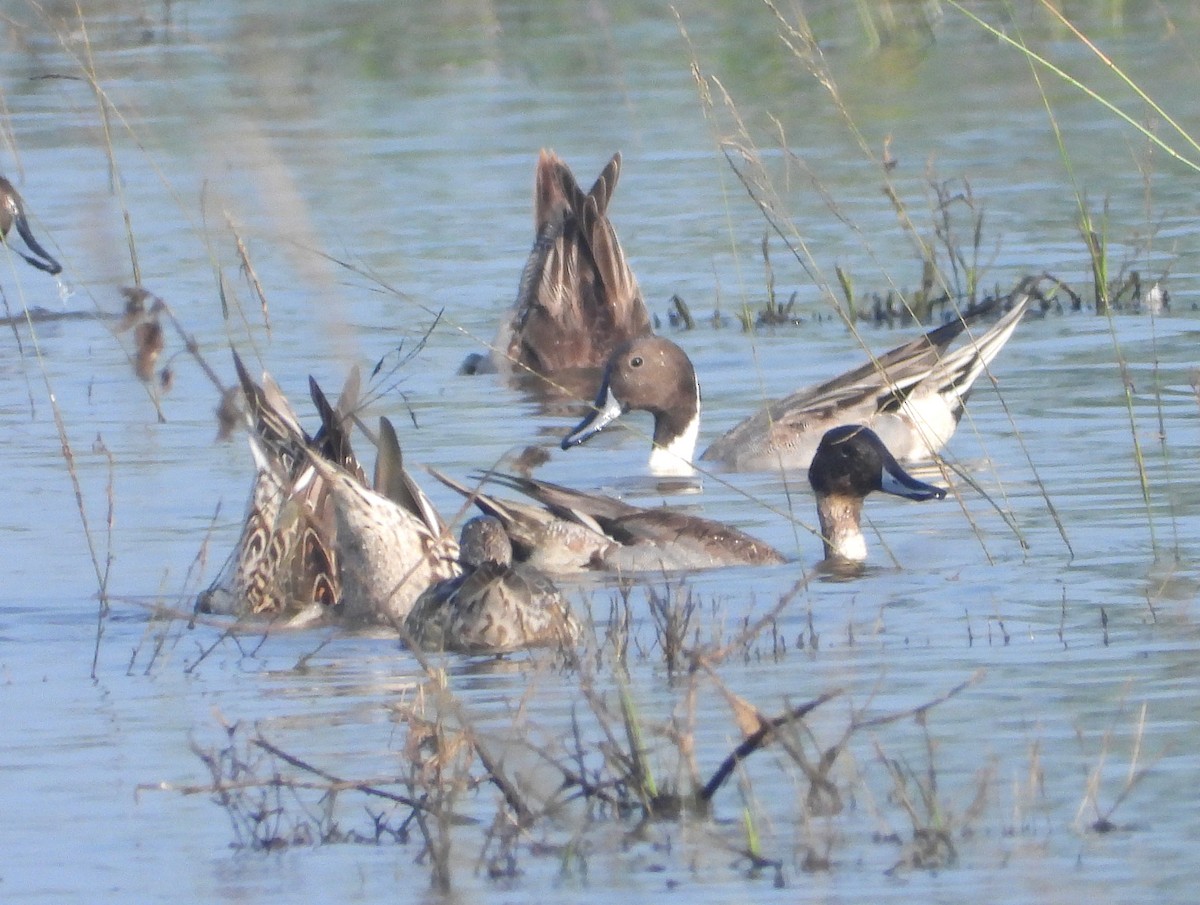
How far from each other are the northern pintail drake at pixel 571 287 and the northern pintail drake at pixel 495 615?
5.26 metres

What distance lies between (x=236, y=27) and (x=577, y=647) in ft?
45.9

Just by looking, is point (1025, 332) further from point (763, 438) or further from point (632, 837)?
point (632, 837)

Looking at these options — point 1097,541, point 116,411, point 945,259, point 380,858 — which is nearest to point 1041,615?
point 1097,541

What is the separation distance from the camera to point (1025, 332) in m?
11.1

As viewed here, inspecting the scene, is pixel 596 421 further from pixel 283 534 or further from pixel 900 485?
pixel 283 534

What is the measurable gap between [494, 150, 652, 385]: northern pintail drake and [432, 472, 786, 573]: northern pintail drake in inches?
154

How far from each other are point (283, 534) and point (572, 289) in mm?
5450

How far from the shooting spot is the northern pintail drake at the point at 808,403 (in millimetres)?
9219

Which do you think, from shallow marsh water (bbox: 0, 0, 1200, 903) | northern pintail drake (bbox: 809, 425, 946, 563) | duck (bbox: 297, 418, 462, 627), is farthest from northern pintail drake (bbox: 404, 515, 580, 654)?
northern pintail drake (bbox: 809, 425, 946, 563)

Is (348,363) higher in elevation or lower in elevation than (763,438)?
higher

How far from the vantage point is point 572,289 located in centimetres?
1218

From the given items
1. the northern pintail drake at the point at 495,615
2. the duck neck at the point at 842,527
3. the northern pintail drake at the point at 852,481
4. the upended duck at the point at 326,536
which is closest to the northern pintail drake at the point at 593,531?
the duck neck at the point at 842,527

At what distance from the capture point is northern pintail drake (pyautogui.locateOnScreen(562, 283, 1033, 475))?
30.2ft

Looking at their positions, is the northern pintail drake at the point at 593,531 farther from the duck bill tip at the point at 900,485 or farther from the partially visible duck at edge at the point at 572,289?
the partially visible duck at edge at the point at 572,289
